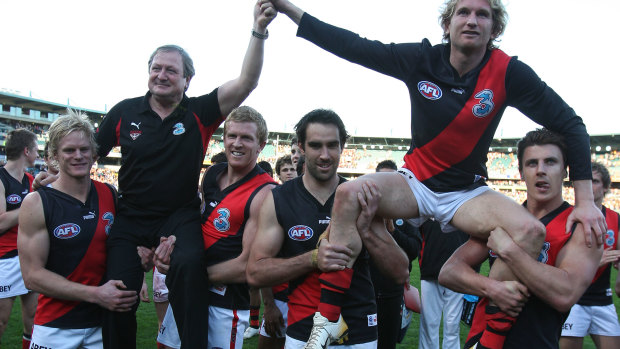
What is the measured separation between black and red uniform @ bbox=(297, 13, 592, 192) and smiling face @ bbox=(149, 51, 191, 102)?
1.18 meters

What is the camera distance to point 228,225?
12.2 ft

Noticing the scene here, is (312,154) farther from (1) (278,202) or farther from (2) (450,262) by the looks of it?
(2) (450,262)

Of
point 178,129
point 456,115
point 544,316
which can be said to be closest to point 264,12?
point 178,129

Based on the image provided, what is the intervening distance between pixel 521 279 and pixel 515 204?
493mm

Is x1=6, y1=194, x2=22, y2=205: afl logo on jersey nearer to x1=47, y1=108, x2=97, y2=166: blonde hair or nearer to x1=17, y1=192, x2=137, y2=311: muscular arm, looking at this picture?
x1=47, y1=108, x2=97, y2=166: blonde hair

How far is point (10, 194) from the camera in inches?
245

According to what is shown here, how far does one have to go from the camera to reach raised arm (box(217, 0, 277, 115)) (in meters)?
3.36

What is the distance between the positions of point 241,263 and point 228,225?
0.34 meters

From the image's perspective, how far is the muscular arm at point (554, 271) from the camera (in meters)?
2.78

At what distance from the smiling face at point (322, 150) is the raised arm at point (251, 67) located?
671mm

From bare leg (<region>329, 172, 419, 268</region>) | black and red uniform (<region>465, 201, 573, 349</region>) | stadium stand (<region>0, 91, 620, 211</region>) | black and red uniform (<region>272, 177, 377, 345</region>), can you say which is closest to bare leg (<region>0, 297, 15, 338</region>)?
black and red uniform (<region>272, 177, 377, 345</region>)

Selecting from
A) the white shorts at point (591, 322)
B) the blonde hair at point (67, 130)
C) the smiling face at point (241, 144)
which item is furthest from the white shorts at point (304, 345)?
the white shorts at point (591, 322)

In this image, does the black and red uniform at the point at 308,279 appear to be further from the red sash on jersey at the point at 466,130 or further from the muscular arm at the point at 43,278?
the muscular arm at the point at 43,278

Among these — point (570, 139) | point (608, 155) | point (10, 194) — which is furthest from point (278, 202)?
point (608, 155)
